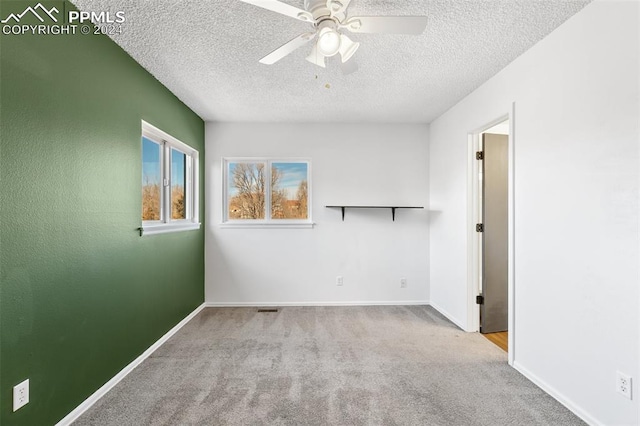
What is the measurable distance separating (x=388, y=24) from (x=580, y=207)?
158 centimetres

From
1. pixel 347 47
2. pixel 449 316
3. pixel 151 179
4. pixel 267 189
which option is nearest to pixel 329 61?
pixel 347 47

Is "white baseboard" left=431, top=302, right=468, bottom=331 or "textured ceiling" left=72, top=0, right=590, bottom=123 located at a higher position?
"textured ceiling" left=72, top=0, right=590, bottom=123

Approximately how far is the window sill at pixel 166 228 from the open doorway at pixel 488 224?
3.10 m

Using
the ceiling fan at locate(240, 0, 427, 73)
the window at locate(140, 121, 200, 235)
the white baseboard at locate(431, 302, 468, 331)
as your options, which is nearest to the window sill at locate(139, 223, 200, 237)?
the window at locate(140, 121, 200, 235)

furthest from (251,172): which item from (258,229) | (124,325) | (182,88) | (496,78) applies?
(496,78)

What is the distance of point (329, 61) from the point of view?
251 centimetres

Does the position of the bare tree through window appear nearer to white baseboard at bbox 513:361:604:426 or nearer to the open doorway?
the open doorway

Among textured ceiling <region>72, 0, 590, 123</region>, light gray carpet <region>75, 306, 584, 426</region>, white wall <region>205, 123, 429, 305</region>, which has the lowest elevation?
light gray carpet <region>75, 306, 584, 426</region>

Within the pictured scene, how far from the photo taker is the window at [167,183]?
9.45 ft

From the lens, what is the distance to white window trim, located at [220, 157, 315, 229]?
4.18m

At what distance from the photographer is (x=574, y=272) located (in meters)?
1.93

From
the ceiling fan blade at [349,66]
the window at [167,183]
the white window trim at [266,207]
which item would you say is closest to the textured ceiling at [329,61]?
the ceiling fan blade at [349,66]

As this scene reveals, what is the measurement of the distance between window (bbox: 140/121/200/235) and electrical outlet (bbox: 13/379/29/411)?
1.26m

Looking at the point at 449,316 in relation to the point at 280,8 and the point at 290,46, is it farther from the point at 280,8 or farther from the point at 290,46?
the point at 280,8
